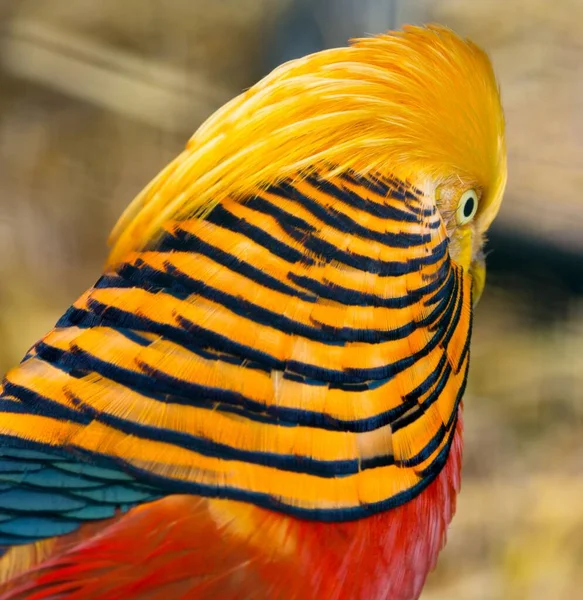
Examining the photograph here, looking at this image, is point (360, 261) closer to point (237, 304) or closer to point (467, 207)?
point (237, 304)

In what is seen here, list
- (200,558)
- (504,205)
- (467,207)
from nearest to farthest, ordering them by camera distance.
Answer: (200,558)
(467,207)
(504,205)

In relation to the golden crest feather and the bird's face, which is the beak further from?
the golden crest feather

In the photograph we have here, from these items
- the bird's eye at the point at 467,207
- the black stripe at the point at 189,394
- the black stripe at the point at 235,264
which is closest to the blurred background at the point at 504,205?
the bird's eye at the point at 467,207

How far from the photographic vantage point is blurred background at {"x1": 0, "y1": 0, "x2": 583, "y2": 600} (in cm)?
147

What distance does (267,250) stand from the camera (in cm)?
82

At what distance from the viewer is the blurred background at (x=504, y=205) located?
4.81 feet

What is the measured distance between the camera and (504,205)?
152cm

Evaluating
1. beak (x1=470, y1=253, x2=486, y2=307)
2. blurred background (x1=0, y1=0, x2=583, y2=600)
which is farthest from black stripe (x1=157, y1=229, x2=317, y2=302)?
blurred background (x1=0, y1=0, x2=583, y2=600)

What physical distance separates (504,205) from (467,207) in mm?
520

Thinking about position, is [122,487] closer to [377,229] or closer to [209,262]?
[209,262]

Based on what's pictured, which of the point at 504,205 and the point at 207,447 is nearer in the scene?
the point at 207,447

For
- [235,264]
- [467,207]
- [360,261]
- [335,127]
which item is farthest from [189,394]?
[467,207]

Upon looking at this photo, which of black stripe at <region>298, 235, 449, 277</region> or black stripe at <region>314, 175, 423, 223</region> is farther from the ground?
black stripe at <region>314, 175, 423, 223</region>

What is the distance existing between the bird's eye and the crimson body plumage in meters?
0.11
